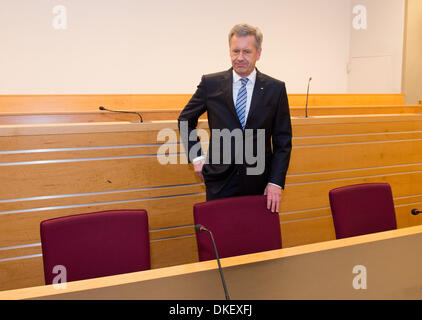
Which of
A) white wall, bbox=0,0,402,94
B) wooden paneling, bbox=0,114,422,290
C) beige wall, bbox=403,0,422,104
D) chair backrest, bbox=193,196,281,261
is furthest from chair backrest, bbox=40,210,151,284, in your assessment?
beige wall, bbox=403,0,422,104

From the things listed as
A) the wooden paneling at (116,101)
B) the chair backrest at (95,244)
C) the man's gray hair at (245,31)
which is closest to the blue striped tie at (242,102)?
the man's gray hair at (245,31)

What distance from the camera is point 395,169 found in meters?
3.20

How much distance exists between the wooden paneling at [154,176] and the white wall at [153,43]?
3545 millimetres

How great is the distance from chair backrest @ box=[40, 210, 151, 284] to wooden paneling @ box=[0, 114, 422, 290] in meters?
0.84

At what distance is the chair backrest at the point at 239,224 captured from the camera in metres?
1.68

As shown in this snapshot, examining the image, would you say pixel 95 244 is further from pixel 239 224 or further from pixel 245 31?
pixel 245 31

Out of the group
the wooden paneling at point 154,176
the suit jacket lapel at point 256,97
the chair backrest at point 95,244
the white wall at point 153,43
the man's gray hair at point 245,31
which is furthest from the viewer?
the white wall at point 153,43

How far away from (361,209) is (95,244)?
1.34 m

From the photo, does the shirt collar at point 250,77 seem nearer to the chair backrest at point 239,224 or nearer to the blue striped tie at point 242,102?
the blue striped tie at point 242,102

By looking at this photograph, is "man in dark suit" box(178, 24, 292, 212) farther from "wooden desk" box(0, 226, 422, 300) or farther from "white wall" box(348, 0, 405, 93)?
"white wall" box(348, 0, 405, 93)

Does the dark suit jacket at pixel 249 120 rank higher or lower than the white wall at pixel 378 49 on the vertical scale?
lower

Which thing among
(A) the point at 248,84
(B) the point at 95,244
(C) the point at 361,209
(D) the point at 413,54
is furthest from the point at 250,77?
(D) the point at 413,54

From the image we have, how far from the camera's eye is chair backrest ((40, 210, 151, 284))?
1.50 meters

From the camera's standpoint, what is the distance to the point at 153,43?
5867 mm
